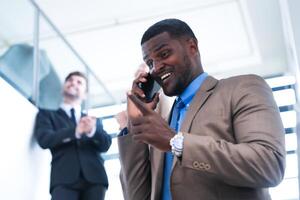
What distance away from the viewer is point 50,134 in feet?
9.65

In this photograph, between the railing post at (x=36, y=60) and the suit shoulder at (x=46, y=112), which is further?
the railing post at (x=36, y=60)

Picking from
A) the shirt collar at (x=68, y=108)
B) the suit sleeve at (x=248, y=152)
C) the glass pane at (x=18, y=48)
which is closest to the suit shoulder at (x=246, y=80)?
the suit sleeve at (x=248, y=152)

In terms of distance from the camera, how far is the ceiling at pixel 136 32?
4402mm

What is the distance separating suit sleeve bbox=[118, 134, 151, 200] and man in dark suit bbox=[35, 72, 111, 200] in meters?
1.56

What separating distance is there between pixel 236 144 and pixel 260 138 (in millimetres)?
56

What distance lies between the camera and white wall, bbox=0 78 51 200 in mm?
2650

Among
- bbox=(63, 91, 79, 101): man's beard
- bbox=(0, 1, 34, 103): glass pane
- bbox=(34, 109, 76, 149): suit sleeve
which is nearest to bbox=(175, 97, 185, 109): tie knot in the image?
bbox=(34, 109, 76, 149): suit sleeve

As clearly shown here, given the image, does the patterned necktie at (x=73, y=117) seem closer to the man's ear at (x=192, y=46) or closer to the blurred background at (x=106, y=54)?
the blurred background at (x=106, y=54)

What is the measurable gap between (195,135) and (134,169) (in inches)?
11.2

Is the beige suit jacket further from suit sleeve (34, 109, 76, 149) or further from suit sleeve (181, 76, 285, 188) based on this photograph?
suit sleeve (34, 109, 76, 149)

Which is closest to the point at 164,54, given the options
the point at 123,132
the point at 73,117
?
the point at 123,132

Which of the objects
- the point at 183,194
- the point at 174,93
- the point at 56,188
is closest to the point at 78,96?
the point at 56,188

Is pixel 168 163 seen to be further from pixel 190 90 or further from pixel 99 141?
pixel 99 141

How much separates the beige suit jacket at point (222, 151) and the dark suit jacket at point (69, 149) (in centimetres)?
158
